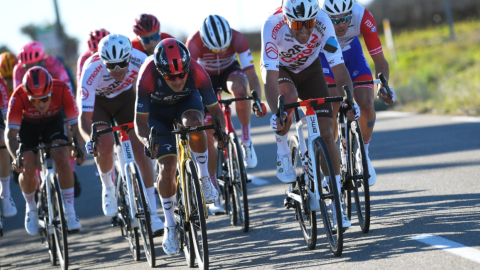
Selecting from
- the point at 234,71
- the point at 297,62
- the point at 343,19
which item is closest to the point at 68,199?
the point at 234,71

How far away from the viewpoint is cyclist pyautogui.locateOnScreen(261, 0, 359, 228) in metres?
5.53

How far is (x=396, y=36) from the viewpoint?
4291 cm

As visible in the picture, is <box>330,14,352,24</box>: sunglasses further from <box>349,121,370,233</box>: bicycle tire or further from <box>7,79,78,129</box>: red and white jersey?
<box>7,79,78,129</box>: red and white jersey

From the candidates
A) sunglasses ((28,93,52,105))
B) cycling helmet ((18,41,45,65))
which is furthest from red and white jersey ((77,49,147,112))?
cycling helmet ((18,41,45,65))

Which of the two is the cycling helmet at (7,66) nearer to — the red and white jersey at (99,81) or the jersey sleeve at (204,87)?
the red and white jersey at (99,81)

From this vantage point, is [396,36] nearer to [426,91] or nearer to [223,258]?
[426,91]

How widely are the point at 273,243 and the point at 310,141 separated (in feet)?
4.24

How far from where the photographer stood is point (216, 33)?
7316 millimetres

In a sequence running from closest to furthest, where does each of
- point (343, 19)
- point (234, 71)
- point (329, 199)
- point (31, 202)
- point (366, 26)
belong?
1. point (329, 199)
2. point (343, 19)
3. point (366, 26)
4. point (31, 202)
5. point (234, 71)

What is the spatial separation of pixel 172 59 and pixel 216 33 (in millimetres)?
1937

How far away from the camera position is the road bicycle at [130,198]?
19.5 ft

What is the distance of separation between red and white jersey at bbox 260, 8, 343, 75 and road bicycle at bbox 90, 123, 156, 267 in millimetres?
1543

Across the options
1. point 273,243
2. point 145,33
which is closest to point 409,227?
point 273,243

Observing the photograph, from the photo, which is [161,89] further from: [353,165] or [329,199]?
[353,165]
